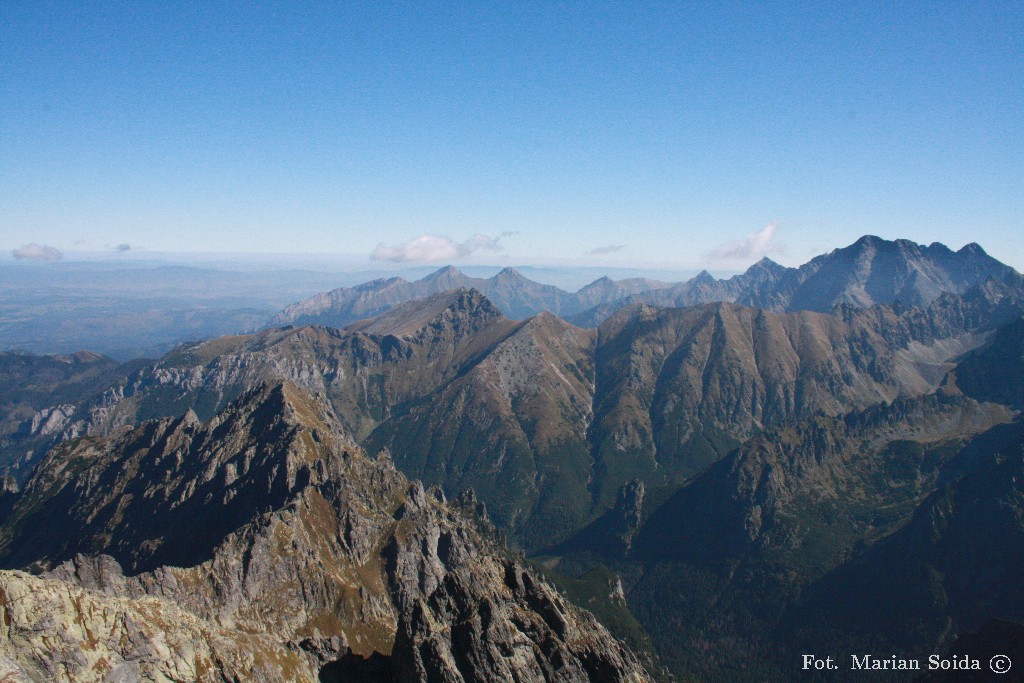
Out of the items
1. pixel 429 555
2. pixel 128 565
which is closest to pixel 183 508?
pixel 128 565

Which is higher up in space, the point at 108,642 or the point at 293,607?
the point at 108,642

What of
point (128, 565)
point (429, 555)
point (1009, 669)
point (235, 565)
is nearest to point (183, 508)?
point (128, 565)

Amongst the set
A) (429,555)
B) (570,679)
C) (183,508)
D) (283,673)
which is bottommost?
(429,555)

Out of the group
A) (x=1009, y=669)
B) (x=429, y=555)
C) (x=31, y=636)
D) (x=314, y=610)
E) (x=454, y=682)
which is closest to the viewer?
(x=31, y=636)

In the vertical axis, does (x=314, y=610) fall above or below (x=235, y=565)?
below

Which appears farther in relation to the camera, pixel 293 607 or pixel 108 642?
pixel 293 607

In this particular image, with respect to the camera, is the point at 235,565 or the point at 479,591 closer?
the point at 479,591

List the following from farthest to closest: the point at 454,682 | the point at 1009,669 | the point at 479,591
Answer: the point at 1009,669 → the point at 479,591 → the point at 454,682

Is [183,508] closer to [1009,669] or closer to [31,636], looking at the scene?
[31,636]

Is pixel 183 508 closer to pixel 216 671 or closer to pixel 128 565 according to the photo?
pixel 128 565

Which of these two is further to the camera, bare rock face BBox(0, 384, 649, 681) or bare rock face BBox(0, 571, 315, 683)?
bare rock face BBox(0, 384, 649, 681)

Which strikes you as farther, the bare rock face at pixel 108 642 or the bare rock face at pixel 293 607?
the bare rock face at pixel 293 607
